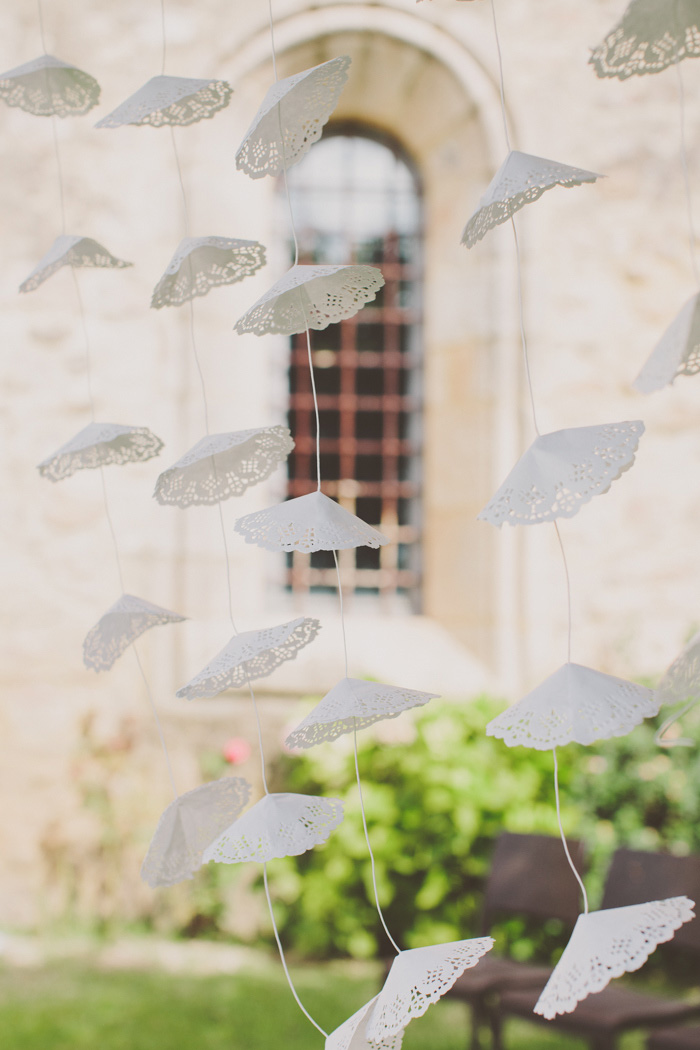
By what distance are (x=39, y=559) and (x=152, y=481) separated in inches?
23.8

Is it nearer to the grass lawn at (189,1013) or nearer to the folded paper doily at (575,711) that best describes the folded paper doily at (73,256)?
the folded paper doily at (575,711)

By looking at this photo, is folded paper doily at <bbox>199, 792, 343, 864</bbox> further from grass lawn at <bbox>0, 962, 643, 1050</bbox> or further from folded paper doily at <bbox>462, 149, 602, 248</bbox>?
grass lawn at <bbox>0, 962, 643, 1050</bbox>

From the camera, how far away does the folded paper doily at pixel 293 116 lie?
1.14 meters

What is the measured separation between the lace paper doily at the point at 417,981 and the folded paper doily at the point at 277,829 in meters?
0.14

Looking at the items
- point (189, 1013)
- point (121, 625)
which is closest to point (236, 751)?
point (189, 1013)

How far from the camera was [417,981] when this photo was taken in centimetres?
88

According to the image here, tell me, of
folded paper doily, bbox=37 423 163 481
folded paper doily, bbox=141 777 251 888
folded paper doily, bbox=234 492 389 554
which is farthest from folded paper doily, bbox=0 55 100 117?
folded paper doily, bbox=141 777 251 888

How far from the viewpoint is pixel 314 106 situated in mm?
1162

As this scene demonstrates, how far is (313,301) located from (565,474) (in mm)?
390

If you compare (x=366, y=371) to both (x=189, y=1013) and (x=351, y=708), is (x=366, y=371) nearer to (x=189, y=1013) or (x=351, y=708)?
(x=189, y=1013)

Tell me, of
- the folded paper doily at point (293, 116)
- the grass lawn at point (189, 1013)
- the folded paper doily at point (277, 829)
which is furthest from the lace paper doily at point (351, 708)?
the grass lawn at point (189, 1013)

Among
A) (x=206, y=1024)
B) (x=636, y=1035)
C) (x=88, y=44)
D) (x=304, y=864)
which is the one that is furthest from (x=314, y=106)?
(x=88, y=44)

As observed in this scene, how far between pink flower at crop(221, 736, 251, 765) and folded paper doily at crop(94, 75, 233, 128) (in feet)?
10.3

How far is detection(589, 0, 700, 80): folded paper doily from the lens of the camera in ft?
3.27
